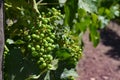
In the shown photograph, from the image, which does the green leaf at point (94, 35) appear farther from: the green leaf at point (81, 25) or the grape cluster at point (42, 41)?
the grape cluster at point (42, 41)

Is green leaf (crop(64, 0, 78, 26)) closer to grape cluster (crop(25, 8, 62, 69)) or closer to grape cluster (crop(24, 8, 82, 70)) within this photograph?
grape cluster (crop(24, 8, 82, 70))

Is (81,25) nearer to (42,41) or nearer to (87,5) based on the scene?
(87,5)

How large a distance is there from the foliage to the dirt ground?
86.7 inches

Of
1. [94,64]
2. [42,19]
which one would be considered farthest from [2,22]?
[94,64]

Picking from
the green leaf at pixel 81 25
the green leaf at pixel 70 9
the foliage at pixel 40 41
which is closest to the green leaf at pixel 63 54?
the foliage at pixel 40 41

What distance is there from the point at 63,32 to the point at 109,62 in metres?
3.31

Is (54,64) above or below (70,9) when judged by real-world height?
below

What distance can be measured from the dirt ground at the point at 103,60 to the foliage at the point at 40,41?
2202 millimetres

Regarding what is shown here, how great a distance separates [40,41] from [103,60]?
11.3ft

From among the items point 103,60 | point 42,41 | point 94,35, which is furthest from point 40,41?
point 103,60

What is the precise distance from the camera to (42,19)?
1756 mm

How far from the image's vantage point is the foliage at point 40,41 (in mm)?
1739

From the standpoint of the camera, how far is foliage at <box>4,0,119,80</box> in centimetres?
174

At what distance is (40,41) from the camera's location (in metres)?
1.71
